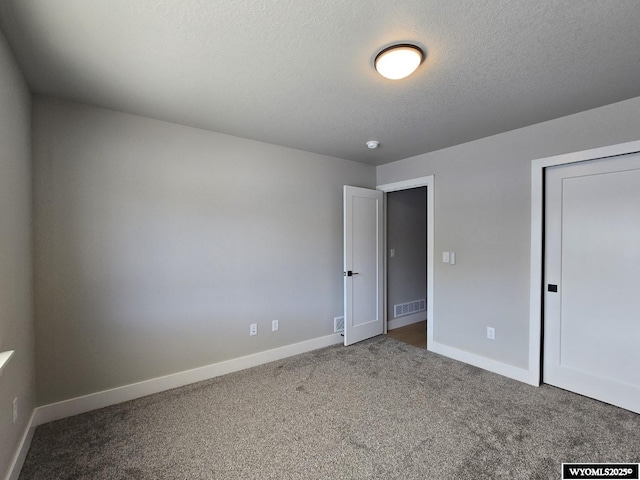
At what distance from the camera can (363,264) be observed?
3990 millimetres

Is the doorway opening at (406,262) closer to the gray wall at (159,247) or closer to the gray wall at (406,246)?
the gray wall at (406,246)

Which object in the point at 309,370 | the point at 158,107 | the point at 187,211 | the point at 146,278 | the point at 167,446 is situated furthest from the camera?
the point at 309,370

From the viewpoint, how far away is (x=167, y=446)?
1967 millimetres

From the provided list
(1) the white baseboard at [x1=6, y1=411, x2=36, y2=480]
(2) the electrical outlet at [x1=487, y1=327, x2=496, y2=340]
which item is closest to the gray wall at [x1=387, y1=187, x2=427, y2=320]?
(2) the electrical outlet at [x1=487, y1=327, x2=496, y2=340]

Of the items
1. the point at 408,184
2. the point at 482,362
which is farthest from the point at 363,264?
the point at 482,362

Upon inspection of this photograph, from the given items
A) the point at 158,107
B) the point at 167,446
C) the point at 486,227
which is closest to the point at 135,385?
the point at 167,446

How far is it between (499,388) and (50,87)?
438 centimetres

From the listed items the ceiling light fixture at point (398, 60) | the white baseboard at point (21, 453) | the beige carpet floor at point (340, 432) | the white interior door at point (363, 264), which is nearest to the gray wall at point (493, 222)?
the beige carpet floor at point (340, 432)

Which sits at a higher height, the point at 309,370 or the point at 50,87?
the point at 50,87

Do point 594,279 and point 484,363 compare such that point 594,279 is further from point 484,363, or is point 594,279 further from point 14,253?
point 14,253

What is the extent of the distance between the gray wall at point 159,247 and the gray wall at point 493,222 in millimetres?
1520

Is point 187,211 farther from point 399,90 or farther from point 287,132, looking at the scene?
point 399,90

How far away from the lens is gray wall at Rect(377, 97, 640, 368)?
8.43 feet

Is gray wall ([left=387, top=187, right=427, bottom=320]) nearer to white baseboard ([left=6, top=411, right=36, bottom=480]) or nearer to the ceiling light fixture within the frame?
the ceiling light fixture
